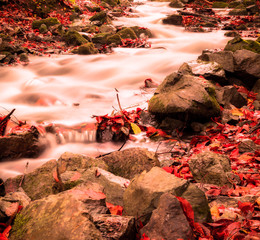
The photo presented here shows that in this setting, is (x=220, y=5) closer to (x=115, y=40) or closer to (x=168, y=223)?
(x=115, y=40)

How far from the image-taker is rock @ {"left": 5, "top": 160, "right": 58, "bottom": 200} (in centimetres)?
281

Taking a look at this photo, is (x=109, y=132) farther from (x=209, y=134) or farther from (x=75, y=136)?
(x=209, y=134)

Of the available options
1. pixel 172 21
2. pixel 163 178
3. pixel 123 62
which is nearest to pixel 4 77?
pixel 123 62

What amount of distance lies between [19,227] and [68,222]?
50 centimetres

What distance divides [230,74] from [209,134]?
97.3 inches

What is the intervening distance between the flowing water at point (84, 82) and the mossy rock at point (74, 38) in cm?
143

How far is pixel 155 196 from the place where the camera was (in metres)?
2.09

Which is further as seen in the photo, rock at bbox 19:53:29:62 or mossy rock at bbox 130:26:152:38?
mossy rock at bbox 130:26:152:38

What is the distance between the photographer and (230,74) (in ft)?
21.1

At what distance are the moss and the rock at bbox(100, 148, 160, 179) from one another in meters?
1.48

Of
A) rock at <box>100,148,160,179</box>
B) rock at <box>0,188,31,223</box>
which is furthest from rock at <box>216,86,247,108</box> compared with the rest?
rock at <box>0,188,31,223</box>

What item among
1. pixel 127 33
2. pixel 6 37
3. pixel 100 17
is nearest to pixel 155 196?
pixel 6 37

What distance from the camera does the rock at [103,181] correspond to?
2.56 meters

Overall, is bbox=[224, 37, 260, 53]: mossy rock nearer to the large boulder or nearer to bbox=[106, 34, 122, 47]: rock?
bbox=[106, 34, 122, 47]: rock
